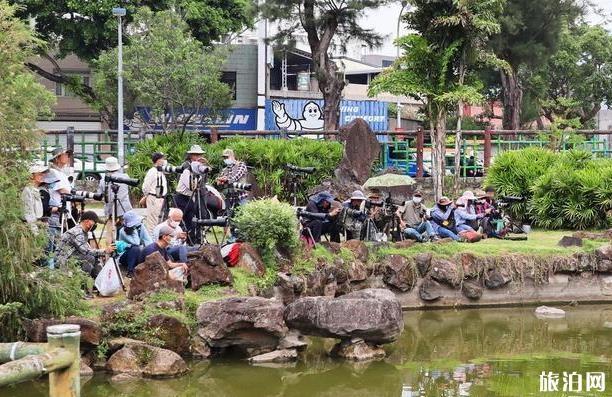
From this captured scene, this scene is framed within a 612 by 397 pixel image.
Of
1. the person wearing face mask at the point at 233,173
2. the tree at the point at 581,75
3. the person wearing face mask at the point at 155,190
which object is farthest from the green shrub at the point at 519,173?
the tree at the point at 581,75

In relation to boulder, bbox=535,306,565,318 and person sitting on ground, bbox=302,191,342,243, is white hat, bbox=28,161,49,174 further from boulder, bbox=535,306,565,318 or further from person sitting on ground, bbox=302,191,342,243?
boulder, bbox=535,306,565,318

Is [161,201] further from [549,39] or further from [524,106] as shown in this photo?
[524,106]

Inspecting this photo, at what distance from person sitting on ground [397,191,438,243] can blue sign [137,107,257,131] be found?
50.9 ft

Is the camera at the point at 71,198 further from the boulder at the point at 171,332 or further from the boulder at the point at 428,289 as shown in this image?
the boulder at the point at 428,289

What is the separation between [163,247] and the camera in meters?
11.7

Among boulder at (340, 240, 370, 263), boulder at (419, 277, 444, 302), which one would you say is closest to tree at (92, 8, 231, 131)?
boulder at (340, 240, 370, 263)

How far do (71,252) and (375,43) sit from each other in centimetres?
2046

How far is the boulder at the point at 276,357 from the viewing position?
11062 millimetres

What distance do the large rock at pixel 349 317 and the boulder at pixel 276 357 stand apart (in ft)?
1.13

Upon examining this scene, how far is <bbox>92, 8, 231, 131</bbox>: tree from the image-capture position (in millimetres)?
26891

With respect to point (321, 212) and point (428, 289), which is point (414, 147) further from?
point (321, 212)

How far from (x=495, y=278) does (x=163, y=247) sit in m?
5.98

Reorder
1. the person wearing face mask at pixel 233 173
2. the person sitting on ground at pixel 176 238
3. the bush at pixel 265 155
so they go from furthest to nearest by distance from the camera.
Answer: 1. the bush at pixel 265 155
2. the person wearing face mask at pixel 233 173
3. the person sitting on ground at pixel 176 238

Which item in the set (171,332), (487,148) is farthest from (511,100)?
(171,332)
